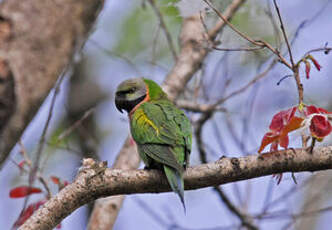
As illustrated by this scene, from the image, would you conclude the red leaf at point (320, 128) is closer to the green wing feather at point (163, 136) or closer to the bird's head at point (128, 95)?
the green wing feather at point (163, 136)

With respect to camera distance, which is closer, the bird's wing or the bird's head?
the bird's wing

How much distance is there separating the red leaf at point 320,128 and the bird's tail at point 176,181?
838 millimetres

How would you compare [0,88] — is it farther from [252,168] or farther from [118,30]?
[118,30]

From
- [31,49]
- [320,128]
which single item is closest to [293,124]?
[320,128]

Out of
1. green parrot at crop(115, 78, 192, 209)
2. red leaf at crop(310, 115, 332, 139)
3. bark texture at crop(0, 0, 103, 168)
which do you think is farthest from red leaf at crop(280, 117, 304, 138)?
bark texture at crop(0, 0, 103, 168)

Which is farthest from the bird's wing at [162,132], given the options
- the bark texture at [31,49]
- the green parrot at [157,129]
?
the bark texture at [31,49]

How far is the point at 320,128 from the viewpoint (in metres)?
2.56

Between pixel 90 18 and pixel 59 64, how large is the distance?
0.18 m

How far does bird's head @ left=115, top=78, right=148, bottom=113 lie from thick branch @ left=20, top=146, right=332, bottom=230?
166 centimetres

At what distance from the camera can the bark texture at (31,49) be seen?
124 centimetres

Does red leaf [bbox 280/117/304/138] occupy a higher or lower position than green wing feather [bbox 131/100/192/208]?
higher

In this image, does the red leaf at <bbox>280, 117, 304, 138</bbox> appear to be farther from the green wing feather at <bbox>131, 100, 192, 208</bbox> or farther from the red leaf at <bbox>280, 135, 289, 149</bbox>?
the green wing feather at <bbox>131, 100, 192, 208</bbox>

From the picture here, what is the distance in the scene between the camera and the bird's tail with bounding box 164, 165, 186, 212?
2834 millimetres

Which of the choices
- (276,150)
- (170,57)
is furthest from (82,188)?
(170,57)
